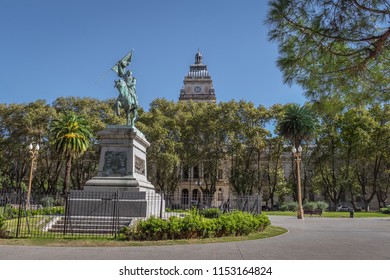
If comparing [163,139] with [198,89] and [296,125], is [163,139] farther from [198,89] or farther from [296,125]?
[198,89]

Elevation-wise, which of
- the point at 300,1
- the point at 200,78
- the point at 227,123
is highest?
the point at 200,78

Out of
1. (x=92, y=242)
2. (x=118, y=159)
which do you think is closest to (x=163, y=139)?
(x=118, y=159)

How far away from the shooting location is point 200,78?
82.4 meters

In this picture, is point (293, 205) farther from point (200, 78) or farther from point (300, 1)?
point (200, 78)

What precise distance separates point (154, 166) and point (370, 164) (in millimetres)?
32877

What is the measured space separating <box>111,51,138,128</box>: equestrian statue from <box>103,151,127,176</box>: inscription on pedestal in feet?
6.30

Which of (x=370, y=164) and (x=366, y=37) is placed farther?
(x=370, y=164)

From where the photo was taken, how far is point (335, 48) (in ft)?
26.6

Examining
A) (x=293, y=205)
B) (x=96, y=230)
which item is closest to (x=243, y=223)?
(x=96, y=230)

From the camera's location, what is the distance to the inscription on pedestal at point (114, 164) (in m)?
17.0

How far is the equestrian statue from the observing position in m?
18.7

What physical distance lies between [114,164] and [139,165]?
174cm

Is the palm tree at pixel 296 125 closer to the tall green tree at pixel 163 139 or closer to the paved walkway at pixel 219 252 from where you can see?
the tall green tree at pixel 163 139

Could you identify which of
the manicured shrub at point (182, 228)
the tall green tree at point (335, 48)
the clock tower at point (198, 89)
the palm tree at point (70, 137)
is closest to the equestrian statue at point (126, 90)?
the manicured shrub at point (182, 228)
